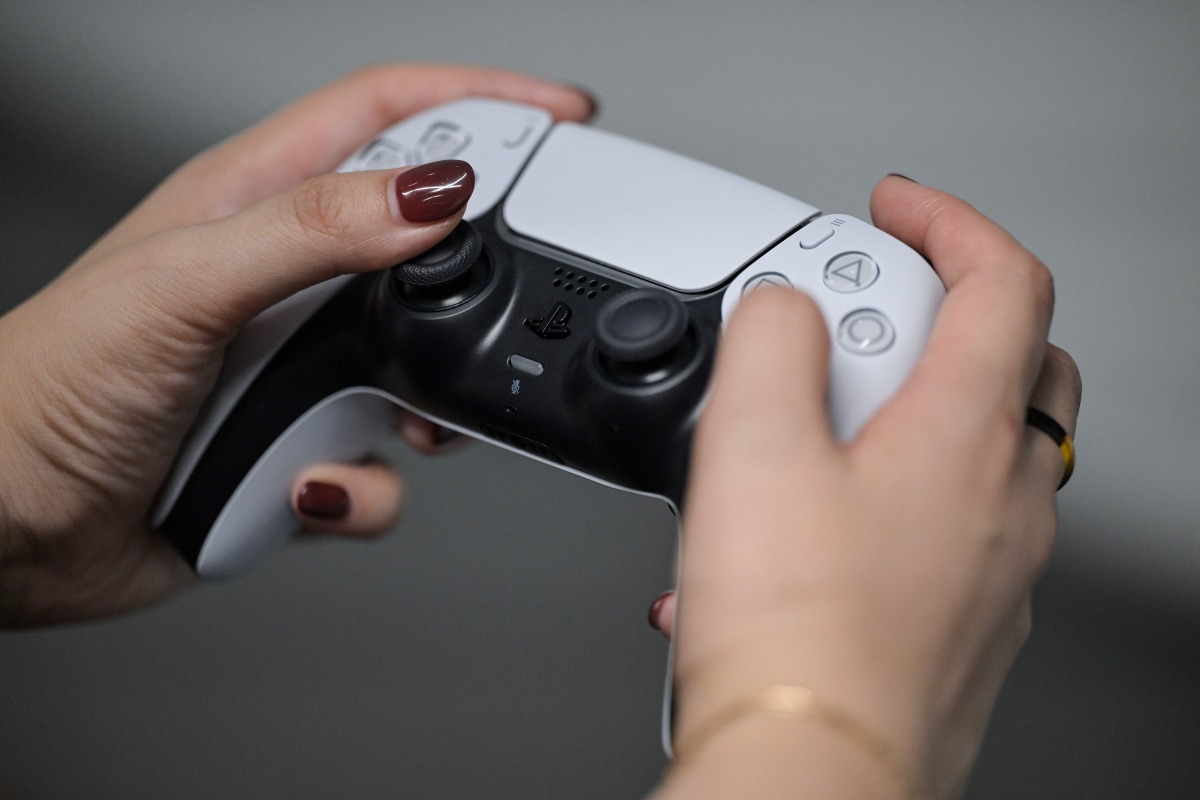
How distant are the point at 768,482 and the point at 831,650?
0.08 meters

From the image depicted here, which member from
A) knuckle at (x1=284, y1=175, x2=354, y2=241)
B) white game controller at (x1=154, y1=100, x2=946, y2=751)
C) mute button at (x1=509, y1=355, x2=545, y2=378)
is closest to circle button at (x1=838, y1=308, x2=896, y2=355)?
white game controller at (x1=154, y1=100, x2=946, y2=751)

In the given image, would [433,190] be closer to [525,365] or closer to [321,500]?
[525,365]

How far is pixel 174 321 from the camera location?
0.80m

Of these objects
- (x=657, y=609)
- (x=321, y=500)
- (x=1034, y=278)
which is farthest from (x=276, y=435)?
(x=1034, y=278)

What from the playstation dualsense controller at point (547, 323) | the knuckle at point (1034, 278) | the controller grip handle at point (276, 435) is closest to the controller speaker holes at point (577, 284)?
the playstation dualsense controller at point (547, 323)

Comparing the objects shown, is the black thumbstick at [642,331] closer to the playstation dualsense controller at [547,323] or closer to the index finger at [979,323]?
the playstation dualsense controller at [547,323]

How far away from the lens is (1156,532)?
114cm

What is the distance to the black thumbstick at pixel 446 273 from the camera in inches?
29.5

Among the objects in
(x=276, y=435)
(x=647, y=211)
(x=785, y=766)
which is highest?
(x=647, y=211)

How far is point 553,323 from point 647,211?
0.12 meters

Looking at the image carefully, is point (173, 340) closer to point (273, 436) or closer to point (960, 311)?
point (273, 436)

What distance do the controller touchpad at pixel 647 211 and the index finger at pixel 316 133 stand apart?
0.24m

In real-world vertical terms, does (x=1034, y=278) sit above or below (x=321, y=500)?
above

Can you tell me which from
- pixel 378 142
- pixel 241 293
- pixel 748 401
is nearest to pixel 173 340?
pixel 241 293
